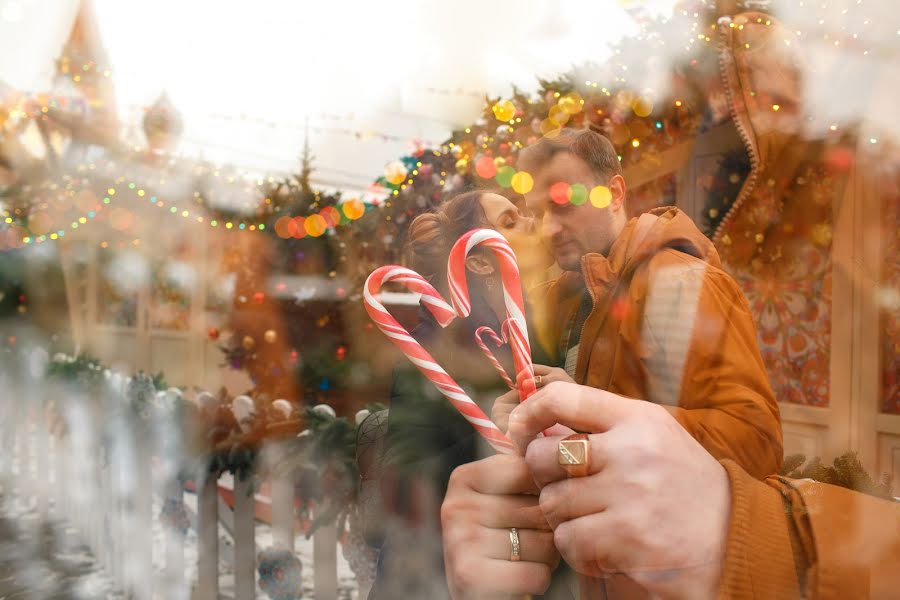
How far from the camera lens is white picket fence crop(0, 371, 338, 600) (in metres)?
0.80

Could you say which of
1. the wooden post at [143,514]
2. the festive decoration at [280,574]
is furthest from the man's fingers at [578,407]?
the wooden post at [143,514]

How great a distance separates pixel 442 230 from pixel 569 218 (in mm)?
75

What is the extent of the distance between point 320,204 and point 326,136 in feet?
Result: 0.25

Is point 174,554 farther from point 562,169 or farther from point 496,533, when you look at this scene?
point 562,169

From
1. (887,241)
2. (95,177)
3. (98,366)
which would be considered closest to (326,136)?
(95,177)

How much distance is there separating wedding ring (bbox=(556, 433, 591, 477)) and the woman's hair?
0.11m

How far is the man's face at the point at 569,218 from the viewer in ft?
0.90

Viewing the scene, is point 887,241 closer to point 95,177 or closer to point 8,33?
point 95,177

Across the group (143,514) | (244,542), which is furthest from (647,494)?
(143,514)

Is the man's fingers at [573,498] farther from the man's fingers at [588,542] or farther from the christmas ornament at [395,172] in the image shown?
the christmas ornament at [395,172]

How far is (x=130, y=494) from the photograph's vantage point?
1067 mm

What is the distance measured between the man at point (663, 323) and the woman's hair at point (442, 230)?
0.18 ft

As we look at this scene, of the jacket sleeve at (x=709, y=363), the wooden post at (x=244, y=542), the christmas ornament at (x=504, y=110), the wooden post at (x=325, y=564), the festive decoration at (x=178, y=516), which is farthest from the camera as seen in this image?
the festive decoration at (x=178, y=516)

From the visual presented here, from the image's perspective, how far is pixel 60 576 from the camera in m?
0.78
